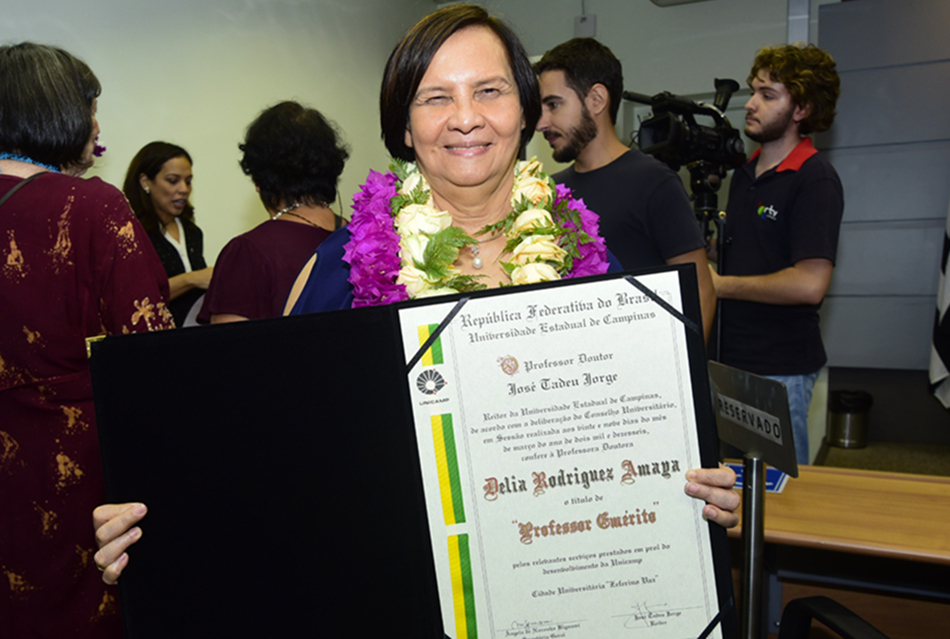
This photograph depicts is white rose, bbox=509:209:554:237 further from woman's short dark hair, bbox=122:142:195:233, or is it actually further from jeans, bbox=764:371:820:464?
woman's short dark hair, bbox=122:142:195:233

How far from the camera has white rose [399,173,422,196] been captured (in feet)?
3.83

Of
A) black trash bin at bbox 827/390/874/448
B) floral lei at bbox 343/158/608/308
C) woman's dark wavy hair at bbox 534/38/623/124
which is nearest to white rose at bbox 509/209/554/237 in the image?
floral lei at bbox 343/158/608/308

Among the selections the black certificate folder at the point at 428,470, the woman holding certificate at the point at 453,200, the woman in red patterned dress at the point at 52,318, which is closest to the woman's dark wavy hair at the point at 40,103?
the woman in red patterned dress at the point at 52,318

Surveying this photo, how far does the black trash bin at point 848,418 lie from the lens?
4.08 m

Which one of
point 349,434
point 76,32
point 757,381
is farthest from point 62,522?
point 76,32

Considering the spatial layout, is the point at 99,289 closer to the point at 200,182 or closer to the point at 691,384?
the point at 691,384

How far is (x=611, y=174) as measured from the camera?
2115mm

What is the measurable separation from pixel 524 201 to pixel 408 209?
0.70 ft

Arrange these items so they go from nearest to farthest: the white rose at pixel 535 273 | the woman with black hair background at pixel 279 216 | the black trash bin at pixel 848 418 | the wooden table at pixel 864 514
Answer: the white rose at pixel 535 273 → the wooden table at pixel 864 514 → the woman with black hair background at pixel 279 216 → the black trash bin at pixel 848 418

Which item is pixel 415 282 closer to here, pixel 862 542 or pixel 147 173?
pixel 862 542

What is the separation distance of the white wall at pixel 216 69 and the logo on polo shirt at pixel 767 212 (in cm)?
250

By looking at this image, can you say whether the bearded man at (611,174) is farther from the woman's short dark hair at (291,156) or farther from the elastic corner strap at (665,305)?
the elastic corner strap at (665,305)
